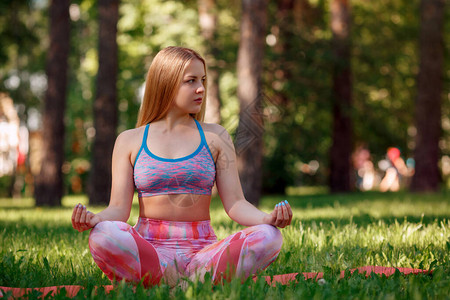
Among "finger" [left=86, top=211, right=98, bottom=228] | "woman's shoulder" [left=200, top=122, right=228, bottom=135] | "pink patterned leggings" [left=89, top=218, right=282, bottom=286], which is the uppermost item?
"woman's shoulder" [left=200, top=122, right=228, bottom=135]

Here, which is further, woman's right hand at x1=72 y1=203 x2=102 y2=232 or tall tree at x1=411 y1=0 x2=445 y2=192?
tall tree at x1=411 y1=0 x2=445 y2=192

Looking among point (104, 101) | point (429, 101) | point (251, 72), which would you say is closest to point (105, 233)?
point (251, 72)

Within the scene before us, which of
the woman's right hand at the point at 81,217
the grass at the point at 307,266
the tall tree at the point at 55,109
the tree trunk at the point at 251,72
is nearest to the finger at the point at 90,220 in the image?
the woman's right hand at the point at 81,217

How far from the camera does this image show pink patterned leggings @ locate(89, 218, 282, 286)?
307cm

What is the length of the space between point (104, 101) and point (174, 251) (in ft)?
31.2

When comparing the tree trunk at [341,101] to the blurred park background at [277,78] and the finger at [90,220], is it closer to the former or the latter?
the blurred park background at [277,78]

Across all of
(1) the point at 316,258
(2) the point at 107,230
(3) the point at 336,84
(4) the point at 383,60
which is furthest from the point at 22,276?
(4) the point at 383,60

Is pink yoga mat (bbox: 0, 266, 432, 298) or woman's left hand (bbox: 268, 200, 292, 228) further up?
woman's left hand (bbox: 268, 200, 292, 228)

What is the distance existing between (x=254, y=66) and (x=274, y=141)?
8556mm

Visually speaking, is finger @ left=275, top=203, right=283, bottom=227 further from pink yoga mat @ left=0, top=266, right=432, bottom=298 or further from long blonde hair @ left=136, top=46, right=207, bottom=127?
long blonde hair @ left=136, top=46, right=207, bottom=127

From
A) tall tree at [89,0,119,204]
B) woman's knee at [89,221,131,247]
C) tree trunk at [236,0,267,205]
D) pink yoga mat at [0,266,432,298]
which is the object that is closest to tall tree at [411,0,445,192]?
tree trunk at [236,0,267,205]

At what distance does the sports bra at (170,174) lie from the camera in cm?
344

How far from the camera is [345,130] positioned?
19.4m

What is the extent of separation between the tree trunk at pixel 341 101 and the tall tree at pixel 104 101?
8265 millimetres
